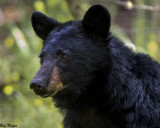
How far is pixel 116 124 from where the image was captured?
3.20 meters

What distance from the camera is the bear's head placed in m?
3.11

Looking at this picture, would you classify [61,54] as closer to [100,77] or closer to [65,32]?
[65,32]

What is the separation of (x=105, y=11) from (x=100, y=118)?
1105 mm

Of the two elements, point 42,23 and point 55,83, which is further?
point 42,23

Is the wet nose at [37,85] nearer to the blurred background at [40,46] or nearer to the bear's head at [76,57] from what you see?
the bear's head at [76,57]

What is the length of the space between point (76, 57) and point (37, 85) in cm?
54

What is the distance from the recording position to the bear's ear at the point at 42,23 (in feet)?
11.9

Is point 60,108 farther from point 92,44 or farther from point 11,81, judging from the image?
point 11,81

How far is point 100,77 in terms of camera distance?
3.20 meters

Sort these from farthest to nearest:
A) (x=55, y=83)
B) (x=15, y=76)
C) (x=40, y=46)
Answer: (x=15, y=76), (x=40, y=46), (x=55, y=83)

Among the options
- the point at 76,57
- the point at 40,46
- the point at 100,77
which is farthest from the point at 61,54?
the point at 40,46

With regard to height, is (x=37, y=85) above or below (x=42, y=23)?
below

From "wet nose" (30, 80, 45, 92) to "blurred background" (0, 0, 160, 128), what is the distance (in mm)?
2328

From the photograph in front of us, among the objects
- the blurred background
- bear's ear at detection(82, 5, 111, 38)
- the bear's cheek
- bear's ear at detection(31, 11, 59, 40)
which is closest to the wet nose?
the bear's cheek
